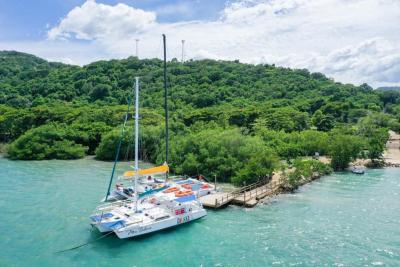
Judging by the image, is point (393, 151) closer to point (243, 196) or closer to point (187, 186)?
point (243, 196)

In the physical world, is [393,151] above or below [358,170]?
above

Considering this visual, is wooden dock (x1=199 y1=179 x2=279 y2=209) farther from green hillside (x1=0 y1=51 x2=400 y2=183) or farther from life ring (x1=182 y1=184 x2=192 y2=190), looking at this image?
green hillside (x1=0 y1=51 x2=400 y2=183)

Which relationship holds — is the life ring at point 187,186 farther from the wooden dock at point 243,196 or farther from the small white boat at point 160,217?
the small white boat at point 160,217

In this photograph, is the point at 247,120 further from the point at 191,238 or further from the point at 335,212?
the point at 191,238

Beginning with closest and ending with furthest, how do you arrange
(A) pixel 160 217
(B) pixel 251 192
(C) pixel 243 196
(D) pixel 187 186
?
(A) pixel 160 217
(C) pixel 243 196
(D) pixel 187 186
(B) pixel 251 192

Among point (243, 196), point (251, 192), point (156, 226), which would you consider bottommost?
point (156, 226)

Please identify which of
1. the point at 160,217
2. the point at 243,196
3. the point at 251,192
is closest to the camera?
the point at 160,217

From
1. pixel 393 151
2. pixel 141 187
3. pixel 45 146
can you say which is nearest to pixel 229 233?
pixel 141 187

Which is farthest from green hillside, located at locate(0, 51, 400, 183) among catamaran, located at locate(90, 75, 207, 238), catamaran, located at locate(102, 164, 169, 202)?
catamaran, located at locate(90, 75, 207, 238)
